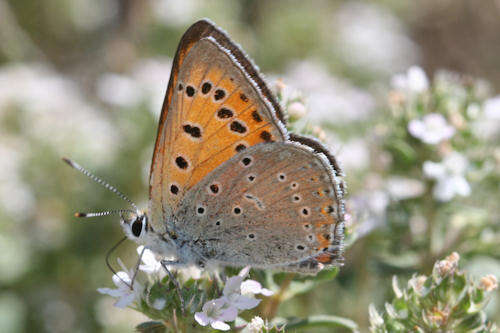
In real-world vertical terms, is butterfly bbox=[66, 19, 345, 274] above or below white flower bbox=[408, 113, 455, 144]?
below

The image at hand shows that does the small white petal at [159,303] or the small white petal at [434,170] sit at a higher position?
the small white petal at [434,170]

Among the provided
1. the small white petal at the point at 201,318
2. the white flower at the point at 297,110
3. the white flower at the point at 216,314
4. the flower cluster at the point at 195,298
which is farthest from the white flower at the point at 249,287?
the white flower at the point at 297,110

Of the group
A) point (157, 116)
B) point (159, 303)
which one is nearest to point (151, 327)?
point (159, 303)

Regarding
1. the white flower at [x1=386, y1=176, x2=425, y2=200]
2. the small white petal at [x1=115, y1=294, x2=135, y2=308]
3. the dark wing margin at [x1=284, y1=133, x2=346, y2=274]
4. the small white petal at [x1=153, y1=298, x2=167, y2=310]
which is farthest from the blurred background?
the small white petal at [x1=115, y1=294, x2=135, y2=308]

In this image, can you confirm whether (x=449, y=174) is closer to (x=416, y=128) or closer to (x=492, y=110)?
(x=416, y=128)

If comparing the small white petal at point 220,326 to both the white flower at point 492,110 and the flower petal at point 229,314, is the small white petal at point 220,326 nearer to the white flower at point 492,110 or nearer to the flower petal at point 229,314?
the flower petal at point 229,314

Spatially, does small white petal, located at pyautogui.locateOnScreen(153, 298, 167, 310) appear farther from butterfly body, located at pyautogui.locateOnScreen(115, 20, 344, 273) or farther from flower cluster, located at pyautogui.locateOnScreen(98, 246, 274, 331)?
butterfly body, located at pyautogui.locateOnScreen(115, 20, 344, 273)
